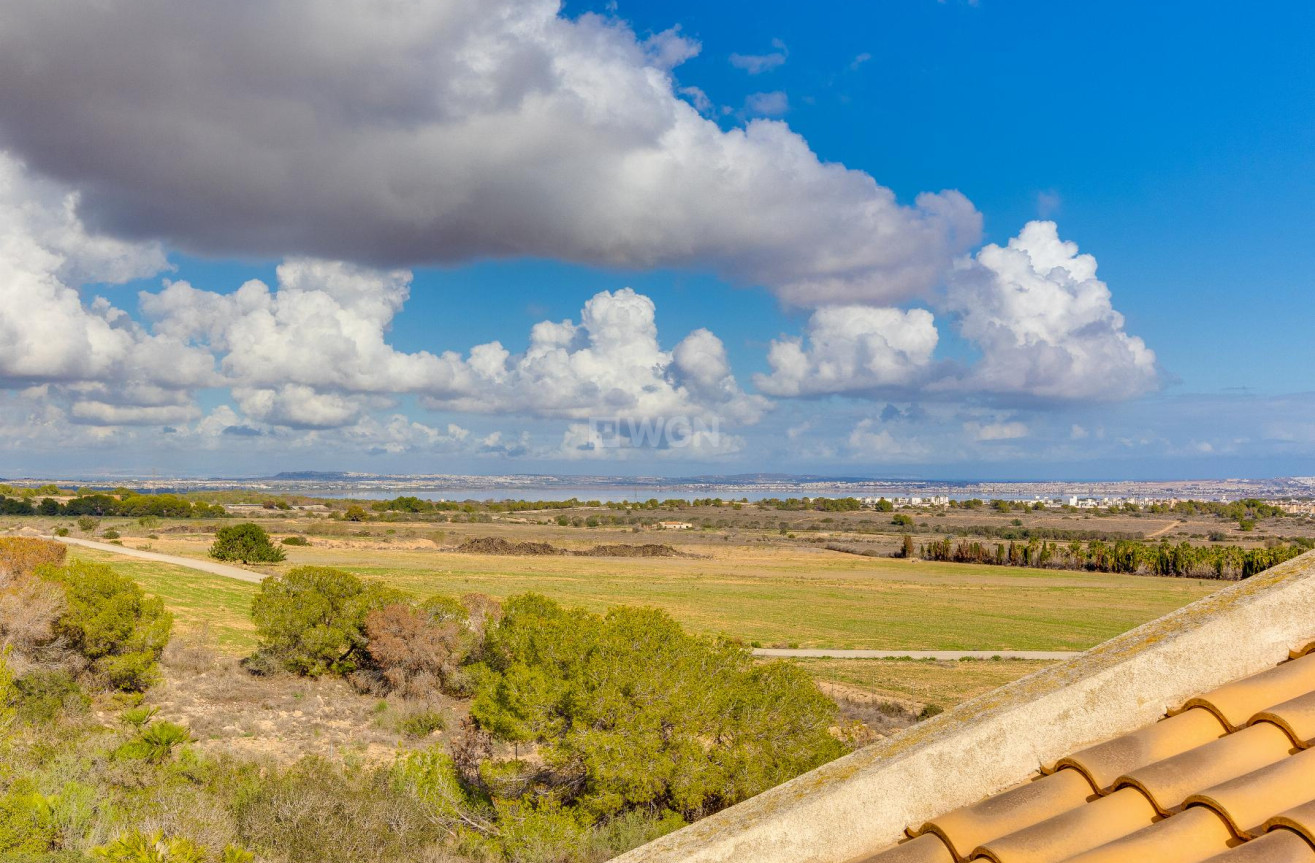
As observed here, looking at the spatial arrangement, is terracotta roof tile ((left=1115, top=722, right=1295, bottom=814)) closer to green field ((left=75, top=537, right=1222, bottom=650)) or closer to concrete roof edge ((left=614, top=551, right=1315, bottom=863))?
concrete roof edge ((left=614, top=551, right=1315, bottom=863))

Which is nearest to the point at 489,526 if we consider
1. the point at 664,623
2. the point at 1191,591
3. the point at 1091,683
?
the point at 1191,591

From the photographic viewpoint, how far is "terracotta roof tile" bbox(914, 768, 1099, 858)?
2.62m

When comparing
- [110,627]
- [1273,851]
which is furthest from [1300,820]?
[110,627]

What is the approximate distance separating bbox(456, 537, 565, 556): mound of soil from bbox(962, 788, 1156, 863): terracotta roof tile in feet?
283

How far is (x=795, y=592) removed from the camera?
62.8 meters

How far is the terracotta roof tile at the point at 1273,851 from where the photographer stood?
2236 mm

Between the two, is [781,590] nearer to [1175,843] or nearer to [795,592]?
[795,592]

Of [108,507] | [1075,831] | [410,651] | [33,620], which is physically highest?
[1075,831]

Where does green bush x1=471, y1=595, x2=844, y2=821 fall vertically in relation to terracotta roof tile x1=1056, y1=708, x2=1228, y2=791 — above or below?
below

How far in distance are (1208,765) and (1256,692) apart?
0.60 metres

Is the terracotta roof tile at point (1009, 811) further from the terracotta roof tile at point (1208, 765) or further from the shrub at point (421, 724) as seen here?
the shrub at point (421, 724)

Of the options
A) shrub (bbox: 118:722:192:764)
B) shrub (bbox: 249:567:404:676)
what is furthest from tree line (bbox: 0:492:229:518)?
shrub (bbox: 118:722:192:764)

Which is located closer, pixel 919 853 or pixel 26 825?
pixel 919 853

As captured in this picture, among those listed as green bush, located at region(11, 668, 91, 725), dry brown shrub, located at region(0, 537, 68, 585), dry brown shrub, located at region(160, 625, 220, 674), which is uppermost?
dry brown shrub, located at region(0, 537, 68, 585)
